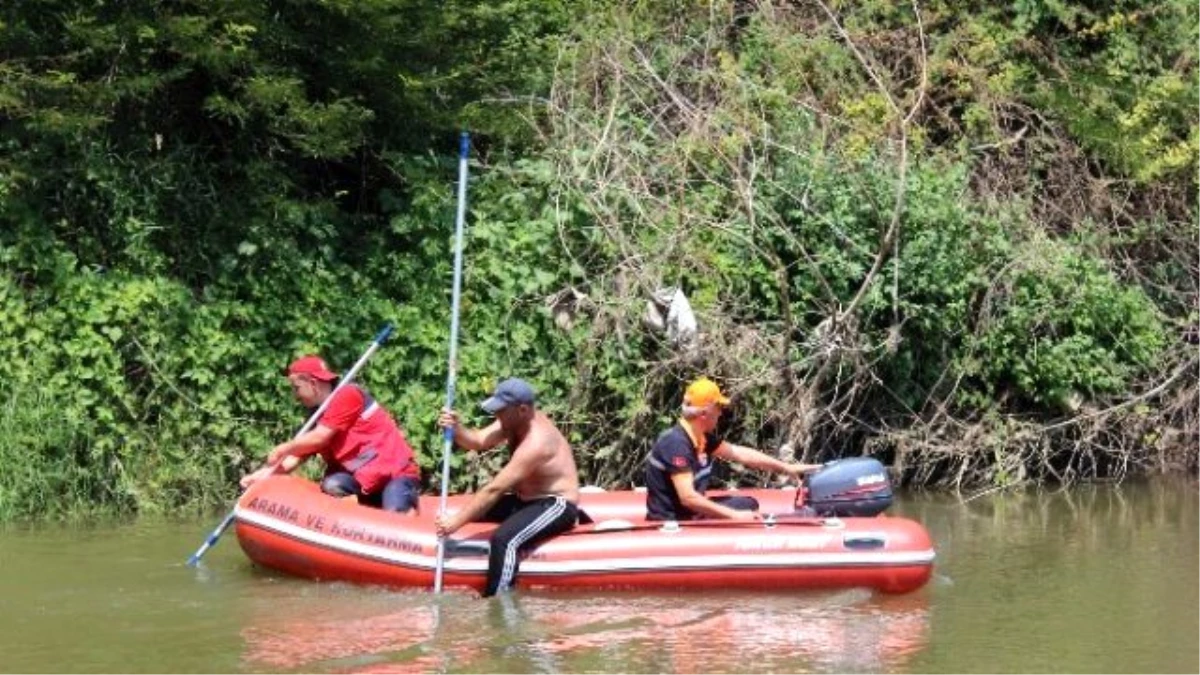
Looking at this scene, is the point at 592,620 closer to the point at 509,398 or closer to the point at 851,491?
the point at 509,398

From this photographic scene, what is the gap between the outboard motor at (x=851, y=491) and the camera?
10578 millimetres

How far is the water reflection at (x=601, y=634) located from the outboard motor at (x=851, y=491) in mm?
620

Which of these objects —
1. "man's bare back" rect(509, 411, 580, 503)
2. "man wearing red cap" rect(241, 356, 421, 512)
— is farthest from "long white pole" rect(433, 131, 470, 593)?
"man's bare back" rect(509, 411, 580, 503)

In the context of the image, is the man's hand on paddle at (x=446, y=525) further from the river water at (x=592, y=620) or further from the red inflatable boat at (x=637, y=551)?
the river water at (x=592, y=620)

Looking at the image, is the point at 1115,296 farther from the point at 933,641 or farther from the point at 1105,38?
the point at 933,641

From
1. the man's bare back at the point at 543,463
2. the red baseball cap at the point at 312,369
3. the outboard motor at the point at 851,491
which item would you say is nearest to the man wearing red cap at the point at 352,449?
the red baseball cap at the point at 312,369

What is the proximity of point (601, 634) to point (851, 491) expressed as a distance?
2.00 meters

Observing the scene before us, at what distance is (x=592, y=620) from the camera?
9.53 m

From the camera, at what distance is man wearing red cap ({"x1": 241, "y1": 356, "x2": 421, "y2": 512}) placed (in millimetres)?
10898

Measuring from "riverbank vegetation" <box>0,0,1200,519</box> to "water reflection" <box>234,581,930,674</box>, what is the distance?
3.12 m

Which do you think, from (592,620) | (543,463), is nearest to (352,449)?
(543,463)

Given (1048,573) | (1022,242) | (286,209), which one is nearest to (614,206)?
(286,209)

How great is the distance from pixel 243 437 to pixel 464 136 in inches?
113

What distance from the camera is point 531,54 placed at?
15.0 meters
